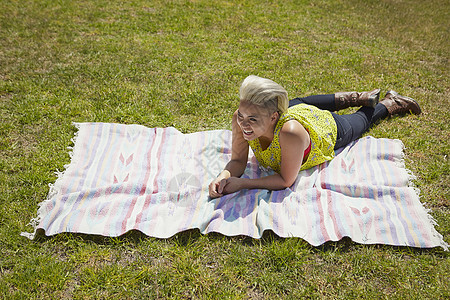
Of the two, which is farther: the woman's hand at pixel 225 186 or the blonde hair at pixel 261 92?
the woman's hand at pixel 225 186

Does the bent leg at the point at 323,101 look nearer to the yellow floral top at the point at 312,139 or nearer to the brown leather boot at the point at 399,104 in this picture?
the yellow floral top at the point at 312,139

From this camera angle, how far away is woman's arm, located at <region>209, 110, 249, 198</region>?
11.4 feet

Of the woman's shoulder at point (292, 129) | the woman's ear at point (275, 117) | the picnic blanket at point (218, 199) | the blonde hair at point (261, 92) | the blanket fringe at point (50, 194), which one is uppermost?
the blonde hair at point (261, 92)

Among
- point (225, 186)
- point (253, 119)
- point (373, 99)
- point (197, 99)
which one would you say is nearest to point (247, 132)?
point (253, 119)

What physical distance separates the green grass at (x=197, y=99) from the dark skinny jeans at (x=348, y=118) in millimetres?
230

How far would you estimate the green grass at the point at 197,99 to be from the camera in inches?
109

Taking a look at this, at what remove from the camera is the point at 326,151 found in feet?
12.7

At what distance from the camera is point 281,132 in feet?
10.4

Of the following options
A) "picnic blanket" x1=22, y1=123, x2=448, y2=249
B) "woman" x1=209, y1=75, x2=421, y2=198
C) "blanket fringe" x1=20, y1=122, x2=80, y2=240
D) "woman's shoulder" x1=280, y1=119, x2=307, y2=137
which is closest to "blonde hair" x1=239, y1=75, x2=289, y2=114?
"woman" x1=209, y1=75, x2=421, y2=198

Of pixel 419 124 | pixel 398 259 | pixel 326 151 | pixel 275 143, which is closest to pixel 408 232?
pixel 398 259

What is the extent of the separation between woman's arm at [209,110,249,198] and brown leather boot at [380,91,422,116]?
2.46 metres

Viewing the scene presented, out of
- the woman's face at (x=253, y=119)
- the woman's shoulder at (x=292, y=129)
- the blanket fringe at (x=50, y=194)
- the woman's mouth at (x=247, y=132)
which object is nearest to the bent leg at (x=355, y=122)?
the woman's shoulder at (x=292, y=129)

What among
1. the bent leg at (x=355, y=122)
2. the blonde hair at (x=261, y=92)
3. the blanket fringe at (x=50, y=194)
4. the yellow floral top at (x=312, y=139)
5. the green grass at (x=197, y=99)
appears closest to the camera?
the green grass at (x=197, y=99)

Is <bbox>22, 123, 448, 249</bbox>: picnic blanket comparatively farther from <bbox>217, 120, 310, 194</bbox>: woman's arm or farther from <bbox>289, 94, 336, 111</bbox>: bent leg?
<bbox>289, 94, 336, 111</bbox>: bent leg
